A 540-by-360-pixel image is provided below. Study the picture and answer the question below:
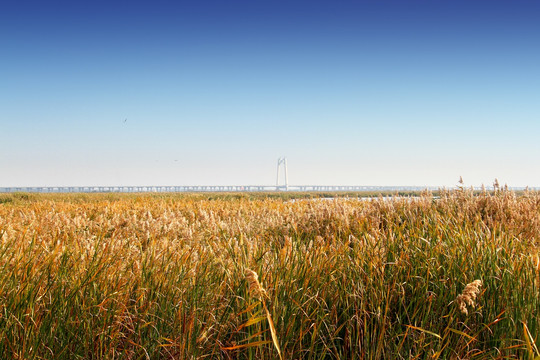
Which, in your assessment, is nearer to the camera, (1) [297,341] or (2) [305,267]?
(1) [297,341]

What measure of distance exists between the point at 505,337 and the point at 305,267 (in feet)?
4.81

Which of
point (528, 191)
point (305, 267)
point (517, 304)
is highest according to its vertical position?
point (528, 191)

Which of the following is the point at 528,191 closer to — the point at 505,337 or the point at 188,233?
the point at 505,337

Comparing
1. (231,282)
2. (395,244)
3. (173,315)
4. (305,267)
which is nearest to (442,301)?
(395,244)

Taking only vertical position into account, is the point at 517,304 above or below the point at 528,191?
below

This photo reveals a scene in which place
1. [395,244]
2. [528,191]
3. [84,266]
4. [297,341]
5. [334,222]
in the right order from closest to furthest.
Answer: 1. [297,341]
2. [84,266]
3. [395,244]
4. [334,222]
5. [528,191]

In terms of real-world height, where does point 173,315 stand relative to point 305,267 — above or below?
below

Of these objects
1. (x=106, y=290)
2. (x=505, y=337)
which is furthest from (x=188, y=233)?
(x=505, y=337)

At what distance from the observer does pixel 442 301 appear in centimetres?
314

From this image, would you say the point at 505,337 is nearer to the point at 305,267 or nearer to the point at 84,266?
the point at 305,267

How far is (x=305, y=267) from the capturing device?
3.14 m

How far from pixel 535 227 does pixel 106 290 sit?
17.8 ft

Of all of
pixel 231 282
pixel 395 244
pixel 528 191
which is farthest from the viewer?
pixel 528 191

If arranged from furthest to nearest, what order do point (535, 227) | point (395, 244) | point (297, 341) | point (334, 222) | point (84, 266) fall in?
point (334, 222) → point (535, 227) → point (395, 244) → point (84, 266) → point (297, 341)
